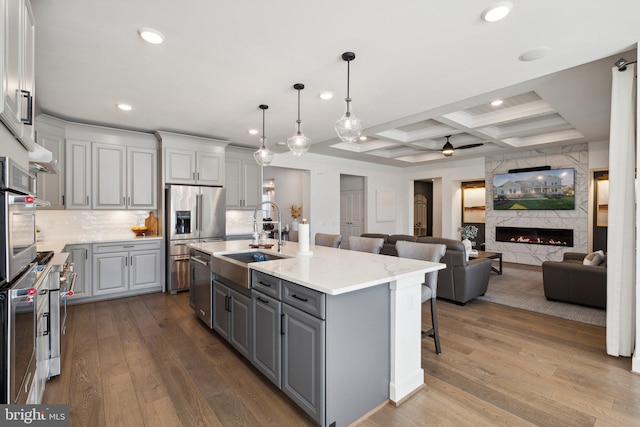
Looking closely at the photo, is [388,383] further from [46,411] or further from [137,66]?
[137,66]

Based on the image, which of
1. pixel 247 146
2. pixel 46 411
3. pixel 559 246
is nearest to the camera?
pixel 46 411

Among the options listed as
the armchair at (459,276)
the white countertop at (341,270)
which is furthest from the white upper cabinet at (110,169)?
the armchair at (459,276)

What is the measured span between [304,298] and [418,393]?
1119 mm

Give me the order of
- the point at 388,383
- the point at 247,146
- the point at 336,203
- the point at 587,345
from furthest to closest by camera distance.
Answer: the point at 336,203, the point at 247,146, the point at 587,345, the point at 388,383

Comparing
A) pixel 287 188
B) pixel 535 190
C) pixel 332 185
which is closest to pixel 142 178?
pixel 332 185

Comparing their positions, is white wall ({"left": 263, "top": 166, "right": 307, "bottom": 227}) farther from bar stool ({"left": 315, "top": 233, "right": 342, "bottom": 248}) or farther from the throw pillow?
the throw pillow

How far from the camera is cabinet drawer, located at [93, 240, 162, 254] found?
Result: 4250 millimetres

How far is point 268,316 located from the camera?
7.07ft

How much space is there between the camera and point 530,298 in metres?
4.30

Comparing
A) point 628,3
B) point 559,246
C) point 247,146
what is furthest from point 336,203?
point 628,3

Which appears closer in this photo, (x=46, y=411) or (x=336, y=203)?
(x=46, y=411)

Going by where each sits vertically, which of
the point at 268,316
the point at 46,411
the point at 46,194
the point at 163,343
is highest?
the point at 46,194

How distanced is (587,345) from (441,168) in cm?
618

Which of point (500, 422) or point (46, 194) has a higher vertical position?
point (46, 194)
